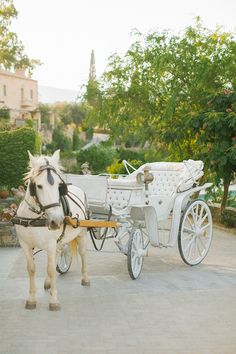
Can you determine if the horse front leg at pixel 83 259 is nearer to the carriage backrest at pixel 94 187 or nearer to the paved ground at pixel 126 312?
the paved ground at pixel 126 312

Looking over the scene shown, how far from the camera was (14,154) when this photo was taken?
672 inches

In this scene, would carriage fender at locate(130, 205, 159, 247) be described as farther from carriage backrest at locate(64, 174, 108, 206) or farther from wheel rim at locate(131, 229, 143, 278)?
carriage backrest at locate(64, 174, 108, 206)

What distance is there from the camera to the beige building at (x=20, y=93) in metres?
62.5

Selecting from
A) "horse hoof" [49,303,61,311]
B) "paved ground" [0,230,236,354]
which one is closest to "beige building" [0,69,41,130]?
"paved ground" [0,230,236,354]

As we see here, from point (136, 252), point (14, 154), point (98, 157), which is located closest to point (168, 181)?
point (136, 252)

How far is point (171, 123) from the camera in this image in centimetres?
→ 1827

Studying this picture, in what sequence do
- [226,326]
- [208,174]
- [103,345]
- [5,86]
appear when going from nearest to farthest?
[103,345], [226,326], [208,174], [5,86]

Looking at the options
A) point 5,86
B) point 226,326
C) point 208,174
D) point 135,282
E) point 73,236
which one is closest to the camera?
point 226,326

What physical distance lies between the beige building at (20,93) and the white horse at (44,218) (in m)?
54.7

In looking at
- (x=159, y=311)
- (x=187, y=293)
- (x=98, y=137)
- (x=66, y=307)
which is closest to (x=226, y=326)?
(x=159, y=311)

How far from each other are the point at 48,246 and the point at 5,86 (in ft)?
191

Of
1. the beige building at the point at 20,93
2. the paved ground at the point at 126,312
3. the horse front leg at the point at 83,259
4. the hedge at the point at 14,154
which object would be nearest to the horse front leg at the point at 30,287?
the paved ground at the point at 126,312

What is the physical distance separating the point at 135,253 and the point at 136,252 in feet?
0.08

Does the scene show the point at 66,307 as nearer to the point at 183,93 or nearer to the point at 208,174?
the point at 208,174
